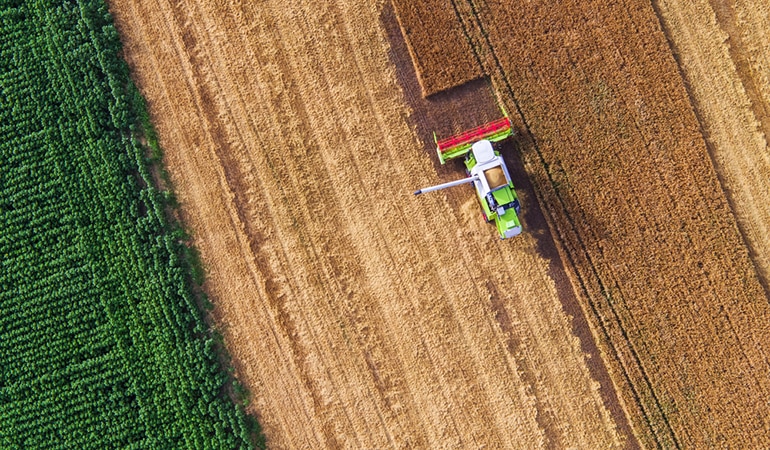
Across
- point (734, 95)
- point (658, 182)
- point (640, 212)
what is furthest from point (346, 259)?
point (734, 95)

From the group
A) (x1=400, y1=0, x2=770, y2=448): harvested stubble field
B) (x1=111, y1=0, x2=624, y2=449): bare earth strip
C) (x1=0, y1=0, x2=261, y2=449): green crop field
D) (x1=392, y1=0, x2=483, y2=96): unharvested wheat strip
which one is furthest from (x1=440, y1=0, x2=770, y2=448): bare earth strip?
(x1=0, y1=0, x2=261, y2=449): green crop field

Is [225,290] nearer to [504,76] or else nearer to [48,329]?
[48,329]

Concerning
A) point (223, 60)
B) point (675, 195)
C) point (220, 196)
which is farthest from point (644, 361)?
point (223, 60)

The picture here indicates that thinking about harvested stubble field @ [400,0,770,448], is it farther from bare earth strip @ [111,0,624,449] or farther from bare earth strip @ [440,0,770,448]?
bare earth strip @ [111,0,624,449]

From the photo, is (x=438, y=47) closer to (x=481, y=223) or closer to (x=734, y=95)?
(x=481, y=223)

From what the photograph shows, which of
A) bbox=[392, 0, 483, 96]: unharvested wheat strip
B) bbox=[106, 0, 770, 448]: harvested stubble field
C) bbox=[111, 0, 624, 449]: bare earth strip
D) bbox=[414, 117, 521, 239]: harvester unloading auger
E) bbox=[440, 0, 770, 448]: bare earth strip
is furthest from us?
bbox=[392, 0, 483, 96]: unharvested wheat strip
